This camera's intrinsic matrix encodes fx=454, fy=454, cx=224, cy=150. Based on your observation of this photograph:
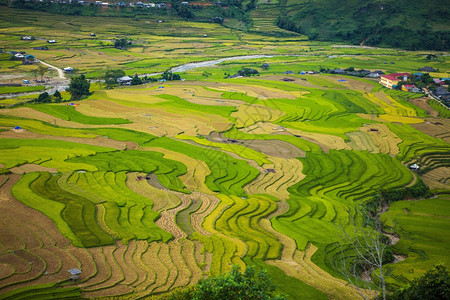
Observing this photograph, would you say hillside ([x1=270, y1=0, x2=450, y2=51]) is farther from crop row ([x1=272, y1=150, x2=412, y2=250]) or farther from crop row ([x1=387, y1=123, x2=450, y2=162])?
crop row ([x1=272, y1=150, x2=412, y2=250])

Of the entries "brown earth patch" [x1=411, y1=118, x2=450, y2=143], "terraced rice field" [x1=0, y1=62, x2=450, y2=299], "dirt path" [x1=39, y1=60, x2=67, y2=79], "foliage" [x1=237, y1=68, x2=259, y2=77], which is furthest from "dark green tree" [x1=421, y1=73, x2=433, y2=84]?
"dirt path" [x1=39, y1=60, x2=67, y2=79]

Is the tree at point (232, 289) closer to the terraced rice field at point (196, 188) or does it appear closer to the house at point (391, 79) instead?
the terraced rice field at point (196, 188)

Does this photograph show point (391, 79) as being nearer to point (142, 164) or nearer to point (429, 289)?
point (142, 164)

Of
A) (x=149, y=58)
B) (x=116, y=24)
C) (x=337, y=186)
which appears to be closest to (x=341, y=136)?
(x=337, y=186)

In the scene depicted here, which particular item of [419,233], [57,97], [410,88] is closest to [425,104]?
[410,88]

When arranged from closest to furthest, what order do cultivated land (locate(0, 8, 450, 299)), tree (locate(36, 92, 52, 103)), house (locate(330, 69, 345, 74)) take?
cultivated land (locate(0, 8, 450, 299))
tree (locate(36, 92, 52, 103))
house (locate(330, 69, 345, 74))

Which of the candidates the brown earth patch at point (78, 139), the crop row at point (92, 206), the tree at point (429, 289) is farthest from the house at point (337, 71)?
the tree at point (429, 289)

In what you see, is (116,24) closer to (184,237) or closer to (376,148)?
(376,148)
